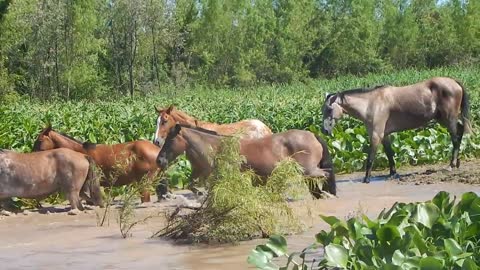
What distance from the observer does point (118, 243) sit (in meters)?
A: 10.3

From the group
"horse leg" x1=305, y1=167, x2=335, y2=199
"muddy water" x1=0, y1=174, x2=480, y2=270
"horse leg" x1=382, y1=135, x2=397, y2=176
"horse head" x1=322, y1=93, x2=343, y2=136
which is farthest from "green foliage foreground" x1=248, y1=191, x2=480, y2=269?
"horse leg" x1=382, y1=135, x2=397, y2=176

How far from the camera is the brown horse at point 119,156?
13.8 metres

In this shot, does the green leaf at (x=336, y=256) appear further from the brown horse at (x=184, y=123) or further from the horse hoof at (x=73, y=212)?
the brown horse at (x=184, y=123)

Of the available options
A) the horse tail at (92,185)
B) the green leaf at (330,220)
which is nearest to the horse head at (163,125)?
the horse tail at (92,185)

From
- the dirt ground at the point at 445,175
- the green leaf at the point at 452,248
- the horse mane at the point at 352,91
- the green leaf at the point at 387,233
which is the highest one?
the horse mane at the point at 352,91

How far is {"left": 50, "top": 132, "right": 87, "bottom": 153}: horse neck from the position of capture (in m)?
14.2

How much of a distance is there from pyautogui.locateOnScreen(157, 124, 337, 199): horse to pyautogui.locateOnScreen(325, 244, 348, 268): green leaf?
6.82 meters

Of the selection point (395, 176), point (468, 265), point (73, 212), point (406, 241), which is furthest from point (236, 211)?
point (395, 176)

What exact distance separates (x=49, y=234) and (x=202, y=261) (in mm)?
3272

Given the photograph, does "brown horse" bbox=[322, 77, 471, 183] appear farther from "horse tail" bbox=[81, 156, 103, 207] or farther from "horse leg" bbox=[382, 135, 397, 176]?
"horse tail" bbox=[81, 156, 103, 207]

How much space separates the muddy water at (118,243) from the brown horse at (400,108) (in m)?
2.29

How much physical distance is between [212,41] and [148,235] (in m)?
54.7

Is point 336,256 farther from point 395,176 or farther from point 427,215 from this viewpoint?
point 395,176

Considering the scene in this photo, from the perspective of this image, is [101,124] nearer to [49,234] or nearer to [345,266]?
[49,234]
